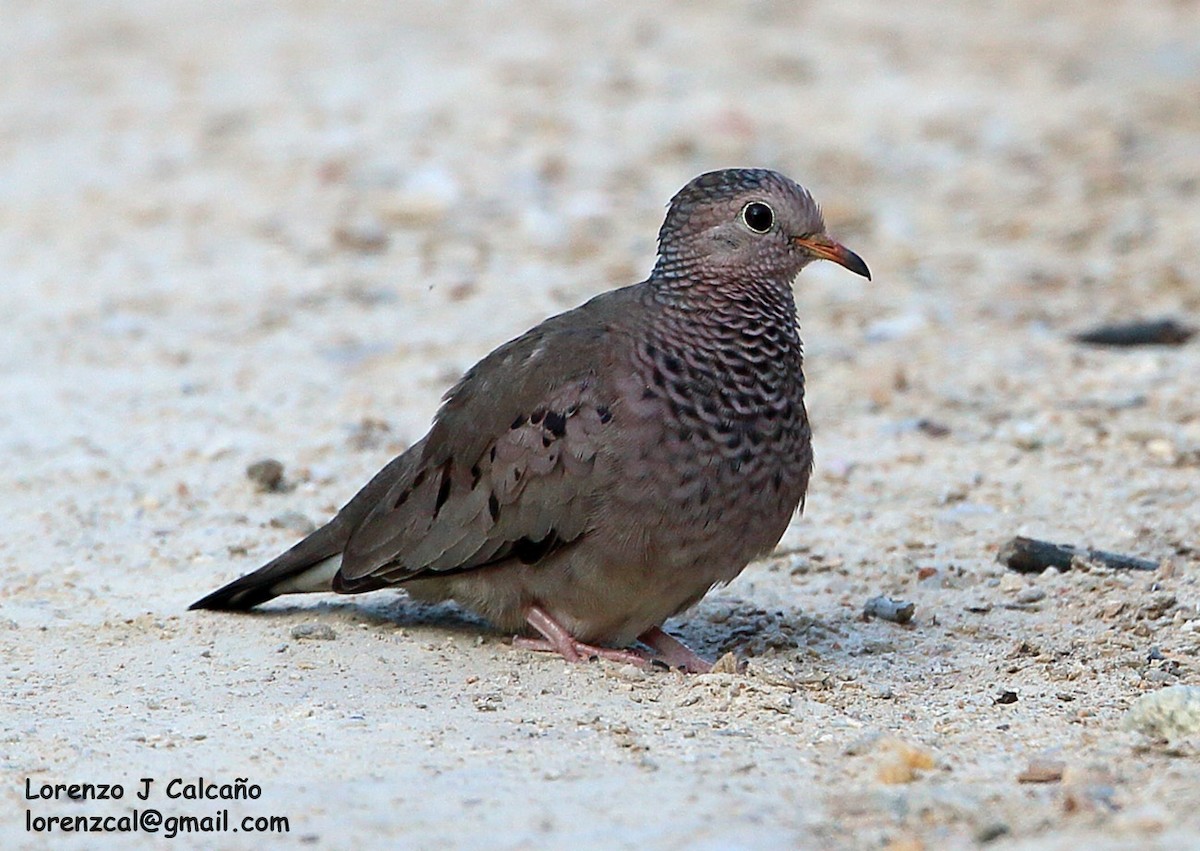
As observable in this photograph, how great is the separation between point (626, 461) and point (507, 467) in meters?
0.37

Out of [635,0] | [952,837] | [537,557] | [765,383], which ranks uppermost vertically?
[635,0]

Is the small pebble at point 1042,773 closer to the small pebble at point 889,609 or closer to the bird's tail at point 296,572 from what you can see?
the small pebble at point 889,609

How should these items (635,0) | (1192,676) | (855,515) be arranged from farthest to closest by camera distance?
(635,0) → (855,515) → (1192,676)

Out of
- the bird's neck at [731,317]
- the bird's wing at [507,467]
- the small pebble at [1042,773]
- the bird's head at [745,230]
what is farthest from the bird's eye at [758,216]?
the small pebble at [1042,773]

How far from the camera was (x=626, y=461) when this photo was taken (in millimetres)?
4707

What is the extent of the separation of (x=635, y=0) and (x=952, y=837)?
1037cm

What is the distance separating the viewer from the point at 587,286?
876cm

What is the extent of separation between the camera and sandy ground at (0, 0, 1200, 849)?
3951 mm

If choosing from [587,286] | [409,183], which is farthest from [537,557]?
[409,183]

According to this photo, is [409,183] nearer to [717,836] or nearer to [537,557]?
[537,557]

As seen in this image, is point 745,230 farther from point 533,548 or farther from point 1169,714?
point 1169,714

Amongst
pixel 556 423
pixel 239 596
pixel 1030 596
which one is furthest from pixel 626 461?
pixel 1030 596

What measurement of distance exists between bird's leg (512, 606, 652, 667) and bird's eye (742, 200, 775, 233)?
3.75ft

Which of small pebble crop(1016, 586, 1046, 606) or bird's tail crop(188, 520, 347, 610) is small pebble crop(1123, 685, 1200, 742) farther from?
bird's tail crop(188, 520, 347, 610)
